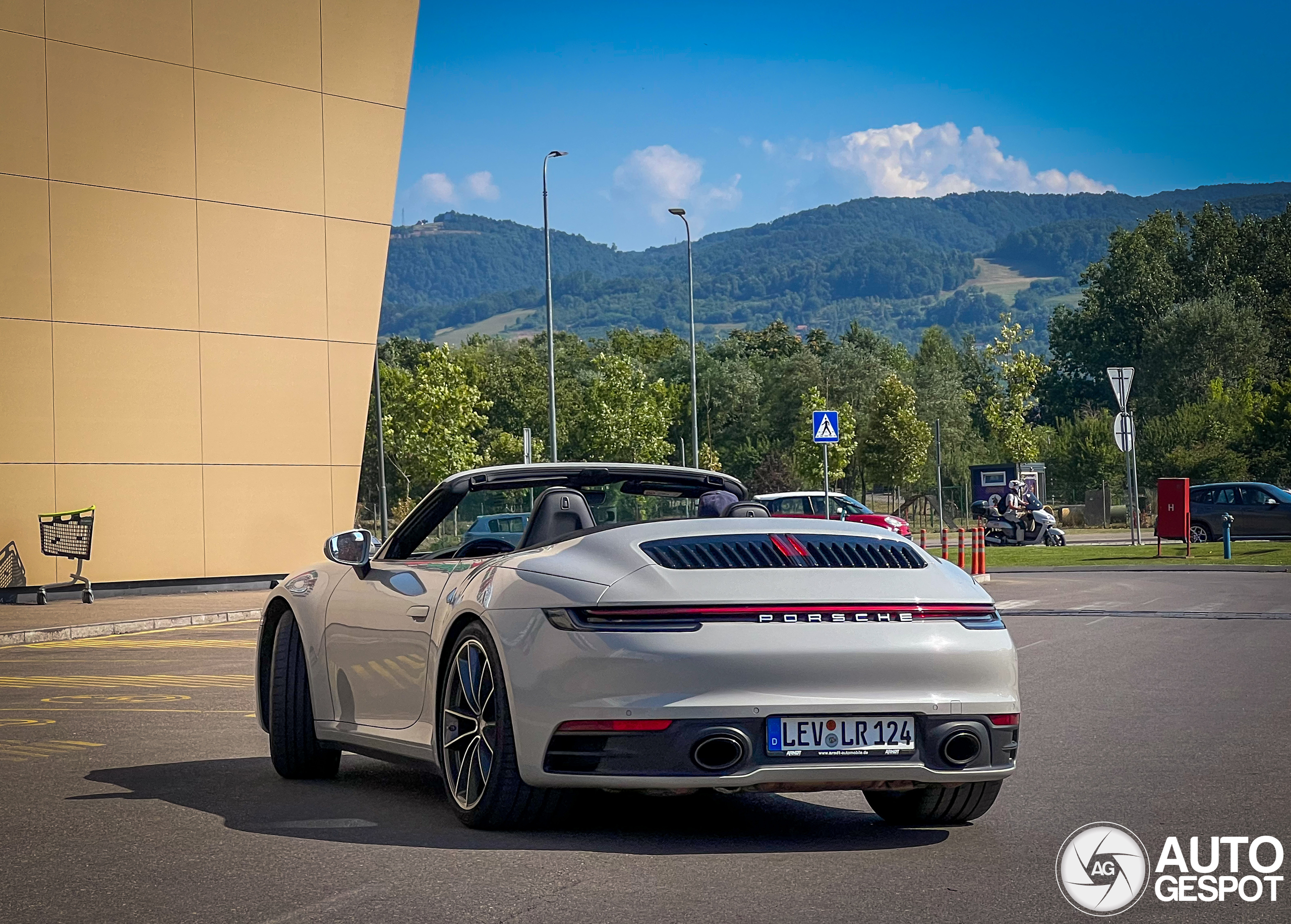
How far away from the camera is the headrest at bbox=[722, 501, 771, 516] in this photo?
22.0 feet

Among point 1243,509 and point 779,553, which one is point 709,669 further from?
point 1243,509

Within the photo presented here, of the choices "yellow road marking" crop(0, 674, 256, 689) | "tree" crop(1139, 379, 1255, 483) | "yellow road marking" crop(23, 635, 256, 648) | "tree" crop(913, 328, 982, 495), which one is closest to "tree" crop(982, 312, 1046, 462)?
"tree" crop(913, 328, 982, 495)

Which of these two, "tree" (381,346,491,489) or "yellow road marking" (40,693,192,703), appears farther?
"tree" (381,346,491,489)

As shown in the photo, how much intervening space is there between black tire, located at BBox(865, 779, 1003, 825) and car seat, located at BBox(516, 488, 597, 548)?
5.33 feet

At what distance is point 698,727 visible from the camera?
5336mm

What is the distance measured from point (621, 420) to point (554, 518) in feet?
225

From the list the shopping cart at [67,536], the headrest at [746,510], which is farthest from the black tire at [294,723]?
the shopping cart at [67,536]

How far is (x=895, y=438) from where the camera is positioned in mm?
75188

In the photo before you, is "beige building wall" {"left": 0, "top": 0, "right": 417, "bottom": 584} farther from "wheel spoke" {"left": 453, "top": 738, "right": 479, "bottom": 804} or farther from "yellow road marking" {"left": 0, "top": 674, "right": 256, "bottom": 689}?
"wheel spoke" {"left": 453, "top": 738, "right": 479, "bottom": 804}

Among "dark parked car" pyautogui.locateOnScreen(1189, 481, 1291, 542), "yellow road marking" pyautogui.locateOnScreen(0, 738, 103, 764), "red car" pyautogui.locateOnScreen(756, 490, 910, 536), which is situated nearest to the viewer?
"yellow road marking" pyautogui.locateOnScreen(0, 738, 103, 764)

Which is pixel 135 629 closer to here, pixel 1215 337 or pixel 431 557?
pixel 431 557

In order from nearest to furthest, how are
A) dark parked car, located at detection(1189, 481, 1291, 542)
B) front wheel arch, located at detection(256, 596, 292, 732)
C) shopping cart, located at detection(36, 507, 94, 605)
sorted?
front wheel arch, located at detection(256, 596, 292, 732), shopping cart, located at detection(36, 507, 94, 605), dark parked car, located at detection(1189, 481, 1291, 542)

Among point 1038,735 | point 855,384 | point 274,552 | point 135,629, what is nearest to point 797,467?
point 855,384

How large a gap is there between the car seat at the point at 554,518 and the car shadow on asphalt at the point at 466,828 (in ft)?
3.65
